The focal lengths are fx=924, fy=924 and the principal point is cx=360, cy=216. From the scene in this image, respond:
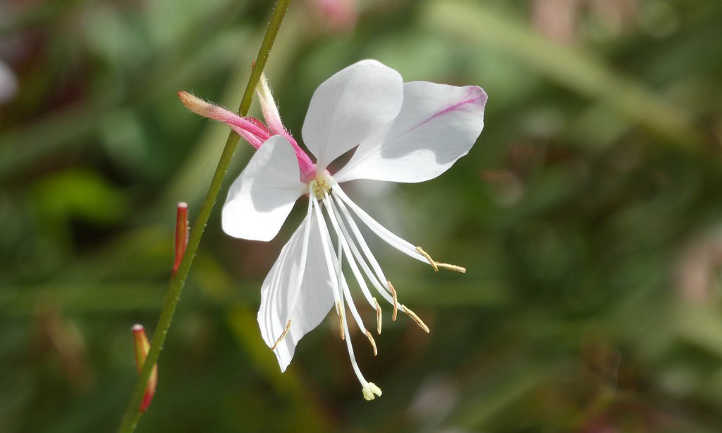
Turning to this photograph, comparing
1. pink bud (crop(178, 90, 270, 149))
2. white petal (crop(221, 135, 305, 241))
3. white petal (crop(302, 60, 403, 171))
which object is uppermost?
white petal (crop(302, 60, 403, 171))

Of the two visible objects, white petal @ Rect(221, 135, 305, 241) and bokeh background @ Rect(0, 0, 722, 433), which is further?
bokeh background @ Rect(0, 0, 722, 433)

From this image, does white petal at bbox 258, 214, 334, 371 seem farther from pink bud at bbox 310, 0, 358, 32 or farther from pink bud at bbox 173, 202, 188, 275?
pink bud at bbox 310, 0, 358, 32

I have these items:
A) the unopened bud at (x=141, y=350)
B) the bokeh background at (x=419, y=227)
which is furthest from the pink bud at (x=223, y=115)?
the bokeh background at (x=419, y=227)

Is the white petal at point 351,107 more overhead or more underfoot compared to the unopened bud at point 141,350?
more overhead

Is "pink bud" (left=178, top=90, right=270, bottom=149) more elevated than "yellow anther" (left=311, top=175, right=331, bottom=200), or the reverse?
"pink bud" (left=178, top=90, right=270, bottom=149)

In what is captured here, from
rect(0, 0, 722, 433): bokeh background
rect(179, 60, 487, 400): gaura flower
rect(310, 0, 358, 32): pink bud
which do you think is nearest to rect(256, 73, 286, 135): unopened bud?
rect(179, 60, 487, 400): gaura flower

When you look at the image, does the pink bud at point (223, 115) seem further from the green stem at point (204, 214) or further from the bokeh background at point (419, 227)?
the bokeh background at point (419, 227)

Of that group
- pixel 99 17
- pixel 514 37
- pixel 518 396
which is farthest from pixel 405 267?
pixel 99 17
